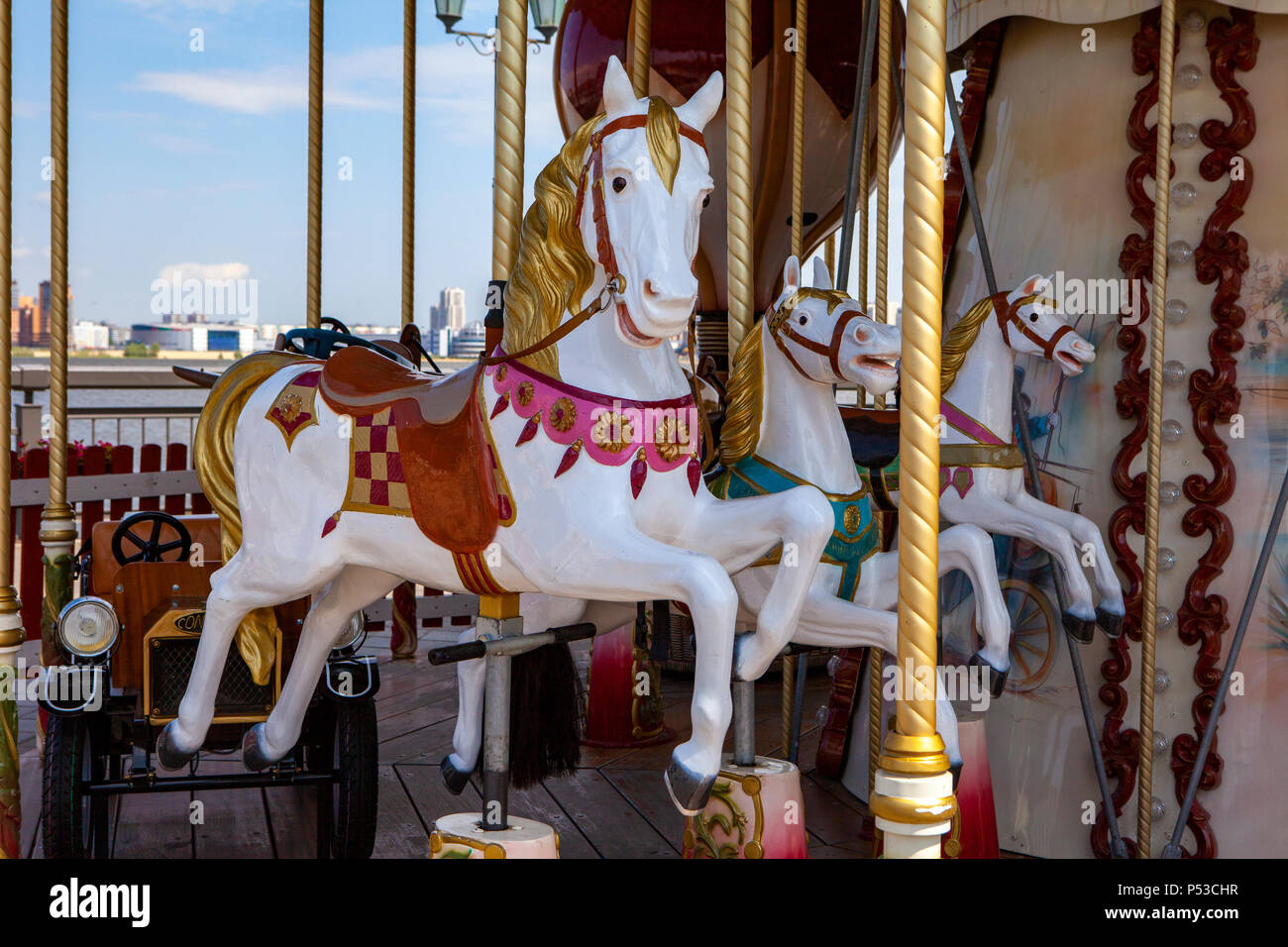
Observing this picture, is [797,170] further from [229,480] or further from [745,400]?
[229,480]

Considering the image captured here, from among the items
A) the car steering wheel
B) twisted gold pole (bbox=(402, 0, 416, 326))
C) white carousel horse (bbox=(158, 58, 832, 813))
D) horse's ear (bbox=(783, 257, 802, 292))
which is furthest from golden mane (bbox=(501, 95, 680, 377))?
twisted gold pole (bbox=(402, 0, 416, 326))

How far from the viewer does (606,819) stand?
3.66m

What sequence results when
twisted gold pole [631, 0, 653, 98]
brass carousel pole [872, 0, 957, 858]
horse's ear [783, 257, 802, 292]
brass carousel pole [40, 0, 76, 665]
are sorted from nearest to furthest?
brass carousel pole [872, 0, 957, 858], horse's ear [783, 257, 802, 292], twisted gold pole [631, 0, 653, 98], brass carousel pole [40, 0, 76, 665]

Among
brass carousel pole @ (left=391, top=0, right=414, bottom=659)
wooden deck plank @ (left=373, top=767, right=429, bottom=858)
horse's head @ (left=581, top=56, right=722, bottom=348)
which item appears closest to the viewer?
horse's head @ (left=581, top=56, right=722, bottom=348)

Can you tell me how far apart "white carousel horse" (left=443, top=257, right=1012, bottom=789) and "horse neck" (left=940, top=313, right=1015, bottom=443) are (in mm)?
466

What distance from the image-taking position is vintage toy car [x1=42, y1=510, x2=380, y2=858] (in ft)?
9.95

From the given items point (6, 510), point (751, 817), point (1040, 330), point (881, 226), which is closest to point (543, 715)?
point (751, 817)

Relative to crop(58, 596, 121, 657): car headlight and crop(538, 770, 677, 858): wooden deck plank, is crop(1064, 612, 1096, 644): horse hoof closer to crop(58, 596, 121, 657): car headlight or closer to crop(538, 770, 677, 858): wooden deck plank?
crop(538, 770, 677, 858): wooden deck plank

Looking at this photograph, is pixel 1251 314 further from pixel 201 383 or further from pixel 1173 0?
pixel 201 383

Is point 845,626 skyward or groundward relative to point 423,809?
Answer: skyward

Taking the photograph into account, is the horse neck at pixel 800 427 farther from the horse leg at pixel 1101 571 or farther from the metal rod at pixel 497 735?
the metal rod at pixel 497 735

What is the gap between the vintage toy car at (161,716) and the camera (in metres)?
3.03

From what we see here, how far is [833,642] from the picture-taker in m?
2.82

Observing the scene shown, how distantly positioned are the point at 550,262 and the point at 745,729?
1.12m
